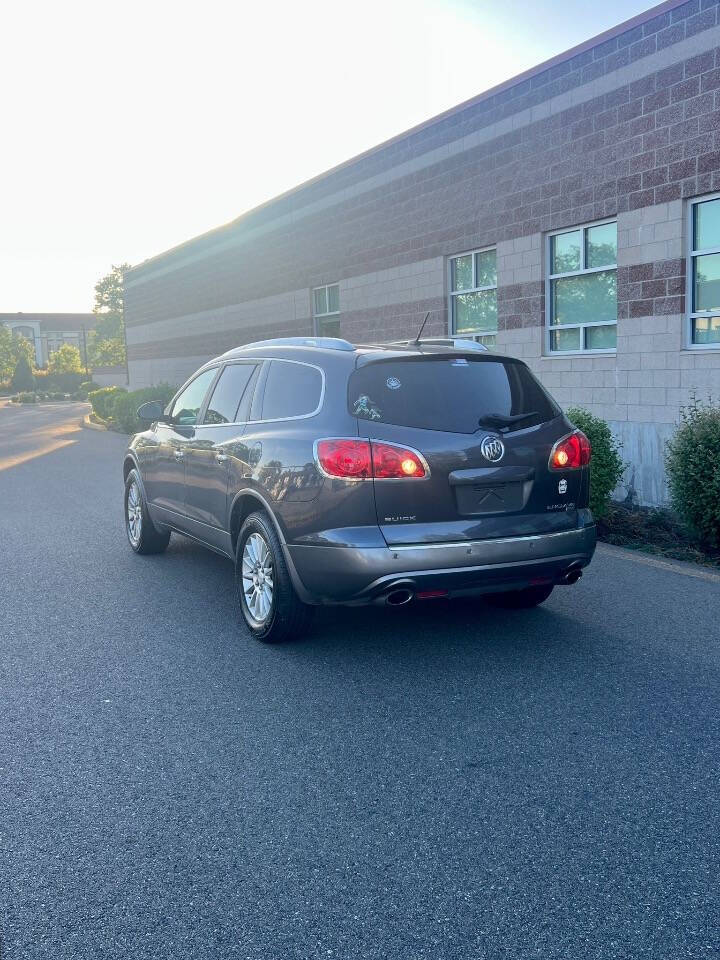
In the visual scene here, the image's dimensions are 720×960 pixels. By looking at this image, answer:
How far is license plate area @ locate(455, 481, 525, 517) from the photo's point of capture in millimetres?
5117

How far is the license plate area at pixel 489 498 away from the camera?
201 inches

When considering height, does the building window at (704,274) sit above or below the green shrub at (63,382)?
above

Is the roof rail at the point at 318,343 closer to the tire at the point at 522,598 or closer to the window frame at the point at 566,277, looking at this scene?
the tire at the point at 522,598

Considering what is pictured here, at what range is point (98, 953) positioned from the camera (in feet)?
8.75

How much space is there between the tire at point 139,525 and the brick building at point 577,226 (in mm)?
5864

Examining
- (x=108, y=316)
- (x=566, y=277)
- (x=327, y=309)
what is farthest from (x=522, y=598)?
(x=108, y=316)

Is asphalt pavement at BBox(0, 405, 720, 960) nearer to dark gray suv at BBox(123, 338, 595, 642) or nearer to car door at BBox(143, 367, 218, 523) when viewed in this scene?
dark gray suv at BBox(123, 338, 595, 642)

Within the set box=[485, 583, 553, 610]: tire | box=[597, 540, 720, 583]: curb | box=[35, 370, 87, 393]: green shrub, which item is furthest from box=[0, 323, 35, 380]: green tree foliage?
box=[485, 583, 553, 610]: tire

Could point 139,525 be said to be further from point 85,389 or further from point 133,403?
point 85,389

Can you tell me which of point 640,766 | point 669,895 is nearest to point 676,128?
point 640,766

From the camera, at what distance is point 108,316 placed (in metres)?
94.9

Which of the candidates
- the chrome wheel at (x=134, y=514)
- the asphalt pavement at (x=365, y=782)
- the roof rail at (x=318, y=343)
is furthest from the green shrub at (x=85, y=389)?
the asphalt pavement at (x=365, y=782)

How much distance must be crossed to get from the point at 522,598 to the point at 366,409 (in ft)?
6.48

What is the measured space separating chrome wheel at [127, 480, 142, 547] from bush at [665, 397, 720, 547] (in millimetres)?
→ 4776
